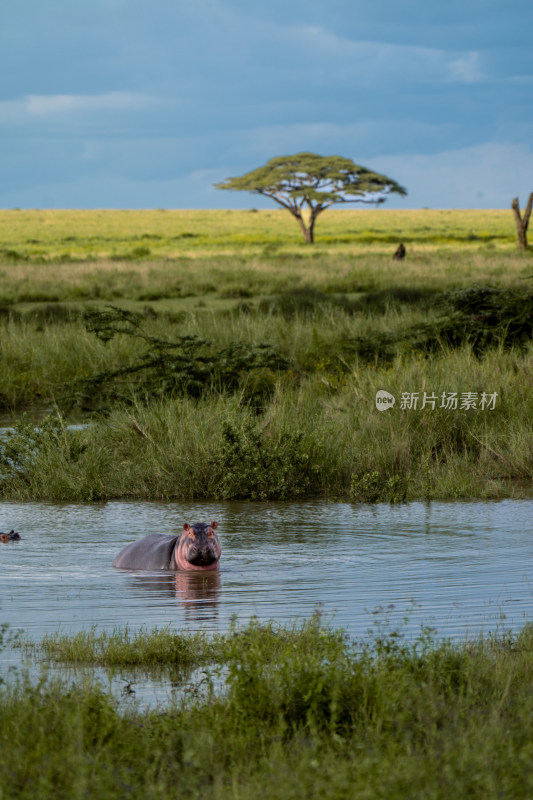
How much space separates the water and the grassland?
1.23 feet

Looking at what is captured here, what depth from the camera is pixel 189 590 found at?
6449 millimetres

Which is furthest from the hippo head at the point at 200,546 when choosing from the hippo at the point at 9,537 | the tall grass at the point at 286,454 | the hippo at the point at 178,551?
the tall grass at the point at 286,454

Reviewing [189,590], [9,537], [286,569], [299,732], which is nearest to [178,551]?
[189,590]

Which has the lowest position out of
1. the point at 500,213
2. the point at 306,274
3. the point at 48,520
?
the point at 48,520

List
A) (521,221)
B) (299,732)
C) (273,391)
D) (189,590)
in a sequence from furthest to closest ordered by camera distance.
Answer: (521,221)
(273,391)
(189,590)
(299,732)

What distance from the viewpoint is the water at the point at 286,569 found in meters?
5.61

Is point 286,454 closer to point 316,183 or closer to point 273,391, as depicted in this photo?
point 273,391

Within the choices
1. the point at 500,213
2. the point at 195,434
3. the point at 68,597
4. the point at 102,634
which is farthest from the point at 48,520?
the point at 500,213

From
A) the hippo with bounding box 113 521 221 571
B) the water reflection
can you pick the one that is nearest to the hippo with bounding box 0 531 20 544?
the hippo with bounding box 113 521 221 571

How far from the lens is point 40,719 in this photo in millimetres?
3660

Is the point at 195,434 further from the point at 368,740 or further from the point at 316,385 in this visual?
the point at 368,740

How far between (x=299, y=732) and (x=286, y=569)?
3.16 metres

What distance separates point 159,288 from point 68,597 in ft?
78.1

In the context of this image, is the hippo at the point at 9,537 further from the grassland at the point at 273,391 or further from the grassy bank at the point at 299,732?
the grassy bank at the point at 299,732
